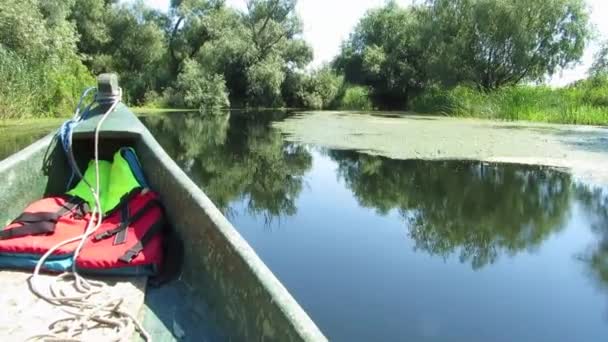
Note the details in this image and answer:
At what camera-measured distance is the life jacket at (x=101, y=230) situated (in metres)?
1.67

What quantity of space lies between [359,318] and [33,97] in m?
9.83

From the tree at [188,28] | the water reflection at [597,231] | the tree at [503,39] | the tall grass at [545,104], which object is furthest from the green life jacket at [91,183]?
the tree at [188,28]

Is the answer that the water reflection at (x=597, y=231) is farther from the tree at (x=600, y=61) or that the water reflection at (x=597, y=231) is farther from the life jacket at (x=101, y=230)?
the tree at (x=600, y=61)

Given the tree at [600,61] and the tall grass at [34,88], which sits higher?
the tree at [600,61]

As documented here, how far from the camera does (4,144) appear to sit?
260 inches

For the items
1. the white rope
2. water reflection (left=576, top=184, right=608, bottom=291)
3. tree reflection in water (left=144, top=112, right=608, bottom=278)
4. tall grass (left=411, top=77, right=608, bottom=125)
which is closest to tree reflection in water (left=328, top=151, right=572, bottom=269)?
tree reflection in water (left=144, top=112, right=608, bottom=278)

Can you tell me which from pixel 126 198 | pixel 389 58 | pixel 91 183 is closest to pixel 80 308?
→ pixel 126 198

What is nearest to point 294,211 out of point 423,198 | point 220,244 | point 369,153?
point 423,198

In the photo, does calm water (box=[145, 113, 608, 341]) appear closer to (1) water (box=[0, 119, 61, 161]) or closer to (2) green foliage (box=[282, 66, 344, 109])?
(1) water (box=[0, 119, 61, 161])

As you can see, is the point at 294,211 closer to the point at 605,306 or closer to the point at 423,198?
the point at 423,198

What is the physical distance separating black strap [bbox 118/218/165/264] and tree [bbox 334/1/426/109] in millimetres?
17885

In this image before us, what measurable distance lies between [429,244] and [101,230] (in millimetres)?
2029

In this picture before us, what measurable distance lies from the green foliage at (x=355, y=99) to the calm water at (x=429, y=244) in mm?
17511

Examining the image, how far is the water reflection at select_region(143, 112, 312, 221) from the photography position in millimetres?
4316
